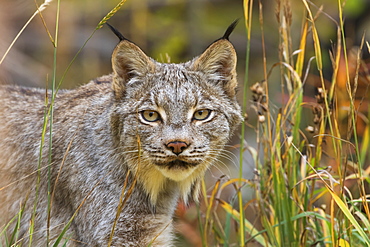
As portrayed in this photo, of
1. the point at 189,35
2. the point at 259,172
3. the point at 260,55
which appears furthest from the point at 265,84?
the point at 260,55

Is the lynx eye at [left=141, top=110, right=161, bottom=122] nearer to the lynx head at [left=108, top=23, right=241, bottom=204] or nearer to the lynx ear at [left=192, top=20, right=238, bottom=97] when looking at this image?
the lynx head at [left=108, top=23, right=241, bottom=204]

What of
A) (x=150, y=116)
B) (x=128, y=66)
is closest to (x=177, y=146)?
(x=150, y=116)

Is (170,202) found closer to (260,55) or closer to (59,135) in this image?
(59,135)

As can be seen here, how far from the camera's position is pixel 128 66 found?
4488 millimetres

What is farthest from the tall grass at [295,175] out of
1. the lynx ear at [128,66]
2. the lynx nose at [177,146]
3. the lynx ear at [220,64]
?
the lynx ear at [128,66]

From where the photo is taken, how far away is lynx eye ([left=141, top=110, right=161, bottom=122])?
14.0 ft

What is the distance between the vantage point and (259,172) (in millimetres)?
4660

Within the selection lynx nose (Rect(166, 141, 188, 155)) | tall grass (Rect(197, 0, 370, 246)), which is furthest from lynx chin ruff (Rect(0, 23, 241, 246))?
tall grass (Rect(197, 0, 370, 246))

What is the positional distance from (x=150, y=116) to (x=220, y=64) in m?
0.69

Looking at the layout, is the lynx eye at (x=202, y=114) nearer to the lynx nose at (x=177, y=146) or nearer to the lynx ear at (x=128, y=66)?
the lynx nose at (x=177, y=146)

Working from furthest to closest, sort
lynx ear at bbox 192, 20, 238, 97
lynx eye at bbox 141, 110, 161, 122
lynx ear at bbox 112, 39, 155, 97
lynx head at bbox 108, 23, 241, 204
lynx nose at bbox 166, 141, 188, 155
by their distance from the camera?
1. lynx ear at bbox 192, 20, 238, 97
2. lynx ear at bbox 112, 39, 155, 97
3. lynx eye at bbox 141, 110, 161, 122
4. lynx head at bbox 108, 23, 241, 204
5. lynx nose at bbox 166, 141, 188, 155

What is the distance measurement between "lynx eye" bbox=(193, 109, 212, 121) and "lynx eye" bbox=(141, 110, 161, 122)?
25 cm

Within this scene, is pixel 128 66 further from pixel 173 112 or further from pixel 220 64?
pixel 220 64

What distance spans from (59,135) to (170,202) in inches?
37.4
